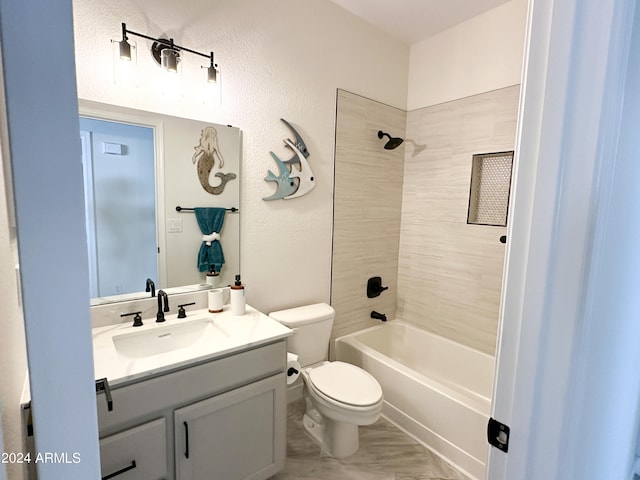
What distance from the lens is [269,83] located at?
74.8 inches

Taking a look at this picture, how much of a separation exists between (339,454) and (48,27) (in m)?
2.13

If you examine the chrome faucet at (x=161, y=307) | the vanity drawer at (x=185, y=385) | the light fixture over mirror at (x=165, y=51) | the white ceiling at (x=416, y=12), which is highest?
the white ceiling at (x=416, y=12)

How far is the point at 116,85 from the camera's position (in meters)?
1.44

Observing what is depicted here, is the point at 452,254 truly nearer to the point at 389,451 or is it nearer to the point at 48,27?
the point at 389,451

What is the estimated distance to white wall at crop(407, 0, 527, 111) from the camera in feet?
6.68

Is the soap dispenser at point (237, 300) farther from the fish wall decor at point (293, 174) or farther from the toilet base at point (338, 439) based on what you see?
the toilet base at point (338, 439)

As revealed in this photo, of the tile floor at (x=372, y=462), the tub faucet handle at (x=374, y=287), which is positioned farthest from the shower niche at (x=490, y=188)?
the tile floor at (x=372, y=462)

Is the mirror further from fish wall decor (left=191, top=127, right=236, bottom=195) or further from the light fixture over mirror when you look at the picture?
the light fixture over mirror

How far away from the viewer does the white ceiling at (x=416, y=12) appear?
2.06 m

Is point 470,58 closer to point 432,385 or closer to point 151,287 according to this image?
point 432,385

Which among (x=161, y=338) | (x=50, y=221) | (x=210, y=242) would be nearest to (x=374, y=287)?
(x=210, y=242)

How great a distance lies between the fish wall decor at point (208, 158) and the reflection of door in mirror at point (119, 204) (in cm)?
23

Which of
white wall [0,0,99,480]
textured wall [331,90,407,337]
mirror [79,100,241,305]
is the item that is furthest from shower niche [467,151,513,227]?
white wall [0,0,99,480]

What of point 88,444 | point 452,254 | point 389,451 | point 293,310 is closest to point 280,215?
point 293,310
